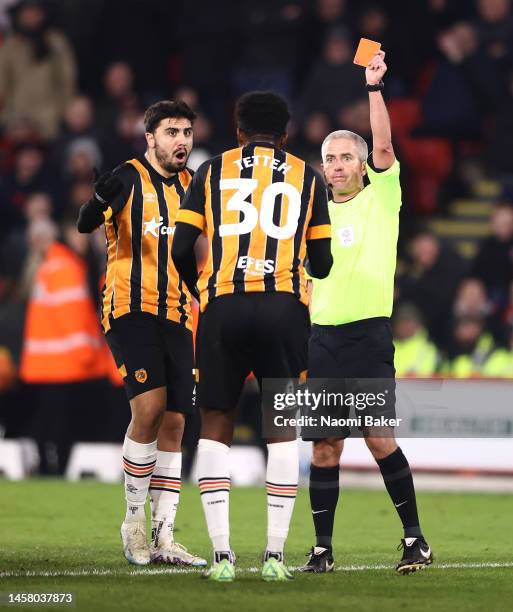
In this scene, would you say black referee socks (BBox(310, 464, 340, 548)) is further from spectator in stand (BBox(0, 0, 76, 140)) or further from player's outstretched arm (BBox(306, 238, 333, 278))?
spectator in stand (BBox(0, 0, 76, 140))

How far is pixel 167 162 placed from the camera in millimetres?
7977

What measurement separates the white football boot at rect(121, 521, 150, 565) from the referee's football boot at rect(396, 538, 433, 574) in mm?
1242

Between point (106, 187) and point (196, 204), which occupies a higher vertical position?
point (106, 187)

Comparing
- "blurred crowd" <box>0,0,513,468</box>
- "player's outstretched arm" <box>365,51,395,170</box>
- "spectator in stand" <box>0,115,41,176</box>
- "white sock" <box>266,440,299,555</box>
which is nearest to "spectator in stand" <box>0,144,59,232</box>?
"blurred crowd" <box>0,0,513,468</box>

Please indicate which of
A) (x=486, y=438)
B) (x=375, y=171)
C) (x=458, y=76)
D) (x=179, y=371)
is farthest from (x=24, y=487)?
(x=458, y=76)

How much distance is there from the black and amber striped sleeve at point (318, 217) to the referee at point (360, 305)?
2.14 feet

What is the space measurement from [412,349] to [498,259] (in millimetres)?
1760

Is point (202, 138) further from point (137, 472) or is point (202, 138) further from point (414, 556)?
point (414, 556)

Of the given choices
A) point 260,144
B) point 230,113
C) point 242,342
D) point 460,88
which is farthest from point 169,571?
point 230,113

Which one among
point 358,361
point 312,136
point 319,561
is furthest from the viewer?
point 312,136

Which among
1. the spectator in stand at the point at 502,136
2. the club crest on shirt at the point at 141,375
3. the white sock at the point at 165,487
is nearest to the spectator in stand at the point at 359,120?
the spectator in stand at the point at 502,136

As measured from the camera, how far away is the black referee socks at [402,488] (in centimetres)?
751

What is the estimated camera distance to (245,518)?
1040cm

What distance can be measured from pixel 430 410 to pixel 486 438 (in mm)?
506
